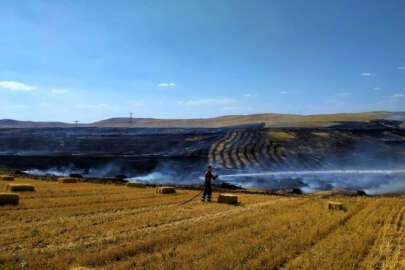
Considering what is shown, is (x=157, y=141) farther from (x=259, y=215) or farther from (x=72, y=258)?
(x=72, y=258)

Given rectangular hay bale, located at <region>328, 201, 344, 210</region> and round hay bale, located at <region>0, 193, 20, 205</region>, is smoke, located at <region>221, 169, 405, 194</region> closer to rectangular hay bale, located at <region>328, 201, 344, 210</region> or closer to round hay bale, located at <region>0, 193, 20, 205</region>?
rectangular hay bale, located at <region>328, 201, 344, 210</region>

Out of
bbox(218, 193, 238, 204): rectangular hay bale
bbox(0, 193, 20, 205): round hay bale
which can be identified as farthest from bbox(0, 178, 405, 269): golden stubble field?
bbox(218, 193, 238, 204): rectangular hay bale

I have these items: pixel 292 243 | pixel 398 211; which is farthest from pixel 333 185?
pixel 292 243

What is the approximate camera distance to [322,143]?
64.8 m

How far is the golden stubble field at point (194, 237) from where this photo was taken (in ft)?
26.7

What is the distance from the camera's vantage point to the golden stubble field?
8.14 m

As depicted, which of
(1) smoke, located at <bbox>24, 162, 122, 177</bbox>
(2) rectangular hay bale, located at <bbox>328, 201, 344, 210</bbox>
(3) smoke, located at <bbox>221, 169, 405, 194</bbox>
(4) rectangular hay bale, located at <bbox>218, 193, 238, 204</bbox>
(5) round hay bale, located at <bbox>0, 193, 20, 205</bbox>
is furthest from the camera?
(1) smoke, located at <bbox>24, 162, 122, 177</bbox>

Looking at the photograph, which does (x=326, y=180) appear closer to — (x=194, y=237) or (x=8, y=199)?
(x=194, y=237)

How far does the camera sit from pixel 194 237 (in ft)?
34.8

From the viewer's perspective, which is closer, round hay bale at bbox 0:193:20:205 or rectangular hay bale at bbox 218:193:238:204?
round hay bale at bbox 0:193:20:205

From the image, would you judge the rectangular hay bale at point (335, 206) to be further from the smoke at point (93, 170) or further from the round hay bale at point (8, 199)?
the smoke at point (93, 170)

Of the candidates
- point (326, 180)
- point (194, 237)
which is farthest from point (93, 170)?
point (194, 237)

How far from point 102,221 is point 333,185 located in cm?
3312

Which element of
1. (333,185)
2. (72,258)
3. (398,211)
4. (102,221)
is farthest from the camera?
(333,185)
